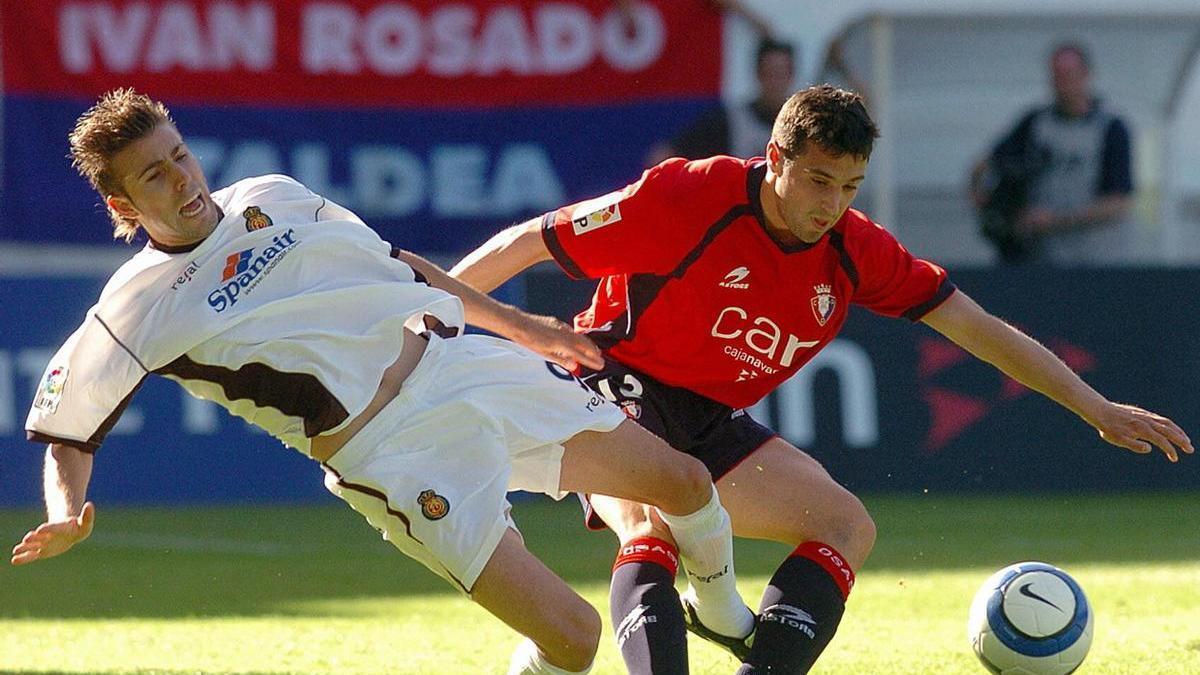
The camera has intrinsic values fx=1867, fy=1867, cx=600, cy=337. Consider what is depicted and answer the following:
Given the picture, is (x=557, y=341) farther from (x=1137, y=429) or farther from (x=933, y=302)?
(x=1137, y=429)

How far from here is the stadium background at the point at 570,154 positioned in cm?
1023

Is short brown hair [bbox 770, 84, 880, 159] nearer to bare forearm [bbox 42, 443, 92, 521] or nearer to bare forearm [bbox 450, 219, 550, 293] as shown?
bare forearm [bbox 450, 219, 550, 293]

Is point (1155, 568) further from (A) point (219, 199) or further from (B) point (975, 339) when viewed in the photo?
(A) point (219, 199)

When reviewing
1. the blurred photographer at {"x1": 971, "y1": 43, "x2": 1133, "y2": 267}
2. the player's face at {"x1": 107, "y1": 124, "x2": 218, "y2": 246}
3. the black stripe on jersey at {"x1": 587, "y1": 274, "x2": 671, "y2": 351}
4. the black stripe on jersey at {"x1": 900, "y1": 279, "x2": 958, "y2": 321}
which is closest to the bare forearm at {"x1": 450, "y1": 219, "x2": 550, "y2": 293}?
the black stripe on jersey at {"x1": 587, "y1": 274, "x2": 671, "y2": 351}

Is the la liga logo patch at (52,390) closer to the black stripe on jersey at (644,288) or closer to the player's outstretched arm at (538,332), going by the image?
the player's outstretched arm at (538,332)

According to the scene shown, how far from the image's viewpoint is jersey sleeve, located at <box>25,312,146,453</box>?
4.29m

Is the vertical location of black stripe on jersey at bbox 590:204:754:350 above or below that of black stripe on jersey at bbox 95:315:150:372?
below

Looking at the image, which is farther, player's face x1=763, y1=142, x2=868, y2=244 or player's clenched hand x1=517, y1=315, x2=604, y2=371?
player's face x1=763, y1=142, x2=868, y2=244

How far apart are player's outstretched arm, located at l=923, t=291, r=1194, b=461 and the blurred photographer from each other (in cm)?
659

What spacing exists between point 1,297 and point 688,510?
641 centimetres

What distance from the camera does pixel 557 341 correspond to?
14.3 ft

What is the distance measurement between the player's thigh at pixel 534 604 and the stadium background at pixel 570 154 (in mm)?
5763

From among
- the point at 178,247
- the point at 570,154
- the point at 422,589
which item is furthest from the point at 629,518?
the point at 570,154

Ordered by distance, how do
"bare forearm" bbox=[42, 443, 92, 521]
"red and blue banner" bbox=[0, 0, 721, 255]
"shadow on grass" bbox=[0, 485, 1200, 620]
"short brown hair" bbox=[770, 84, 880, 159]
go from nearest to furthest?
"bare forearm" bbox=[42, 443, 92, 521], "short brown hair" bbox=[770, 84, 880, 159], "shadow on grass" bbox=[0, 485, 1200, 620], "red and blue banner" bbox=[0, 0, 721, 255]
